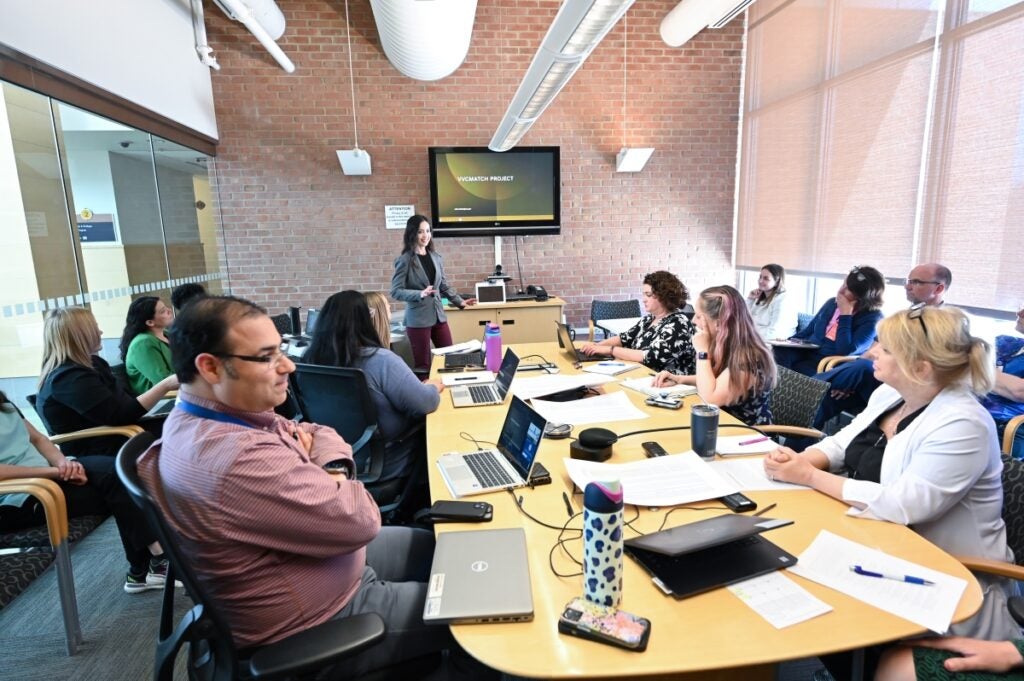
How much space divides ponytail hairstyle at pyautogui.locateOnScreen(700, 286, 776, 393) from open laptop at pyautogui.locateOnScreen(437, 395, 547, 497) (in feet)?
3.57

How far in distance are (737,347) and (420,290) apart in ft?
9.62

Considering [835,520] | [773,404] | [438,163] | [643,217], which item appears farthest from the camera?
[643,217]

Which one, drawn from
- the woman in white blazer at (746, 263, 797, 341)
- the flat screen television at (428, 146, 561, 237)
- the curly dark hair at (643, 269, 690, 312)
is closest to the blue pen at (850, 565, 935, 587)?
the curly dark hair at (643, 269, 690, 312)

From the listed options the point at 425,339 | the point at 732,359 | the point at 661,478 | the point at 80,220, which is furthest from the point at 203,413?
the point at 425,339

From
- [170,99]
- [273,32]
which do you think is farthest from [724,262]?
[170,99]

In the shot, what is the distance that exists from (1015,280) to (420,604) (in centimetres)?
376

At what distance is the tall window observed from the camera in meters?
2.72

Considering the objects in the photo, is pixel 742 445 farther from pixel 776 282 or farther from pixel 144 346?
pixel 776 282

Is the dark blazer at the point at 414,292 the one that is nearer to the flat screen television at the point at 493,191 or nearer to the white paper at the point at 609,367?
the flat screen television at the point at 493,191

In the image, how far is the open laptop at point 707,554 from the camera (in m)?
1.13

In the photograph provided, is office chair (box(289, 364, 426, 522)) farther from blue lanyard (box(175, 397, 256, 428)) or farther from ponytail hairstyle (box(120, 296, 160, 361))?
ponytail hairstyle (box(120, 296, 160, 361))

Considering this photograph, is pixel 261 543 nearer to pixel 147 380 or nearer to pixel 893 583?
pixel 893 583

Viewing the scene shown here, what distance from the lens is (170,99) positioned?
425cm

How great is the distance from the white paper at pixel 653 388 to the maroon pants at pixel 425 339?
246 centimetres
